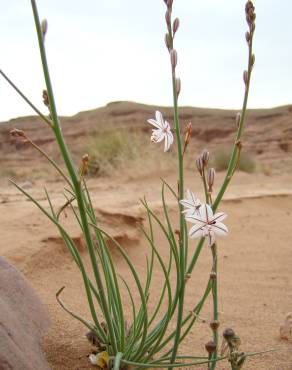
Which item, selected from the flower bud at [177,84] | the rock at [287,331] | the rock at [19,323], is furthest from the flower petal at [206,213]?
the rock at [287,331]

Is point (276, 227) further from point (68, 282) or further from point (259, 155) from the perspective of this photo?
point (259, 155)

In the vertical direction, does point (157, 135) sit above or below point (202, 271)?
above

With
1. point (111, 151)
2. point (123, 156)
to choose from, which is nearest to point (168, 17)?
point (123, 156)

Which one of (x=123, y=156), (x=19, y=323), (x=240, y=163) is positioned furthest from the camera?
(x=240, y=163)

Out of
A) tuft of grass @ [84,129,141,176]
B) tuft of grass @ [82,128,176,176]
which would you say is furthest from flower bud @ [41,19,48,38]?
tuft of grass @ [84,129,141,176]

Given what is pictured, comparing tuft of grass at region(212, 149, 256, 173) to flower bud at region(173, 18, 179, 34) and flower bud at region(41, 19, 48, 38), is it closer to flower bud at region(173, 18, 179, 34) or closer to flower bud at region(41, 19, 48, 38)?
flower bud at region(173, 18, 179, 34)

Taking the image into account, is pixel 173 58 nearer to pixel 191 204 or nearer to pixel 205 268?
pixel 191 204
